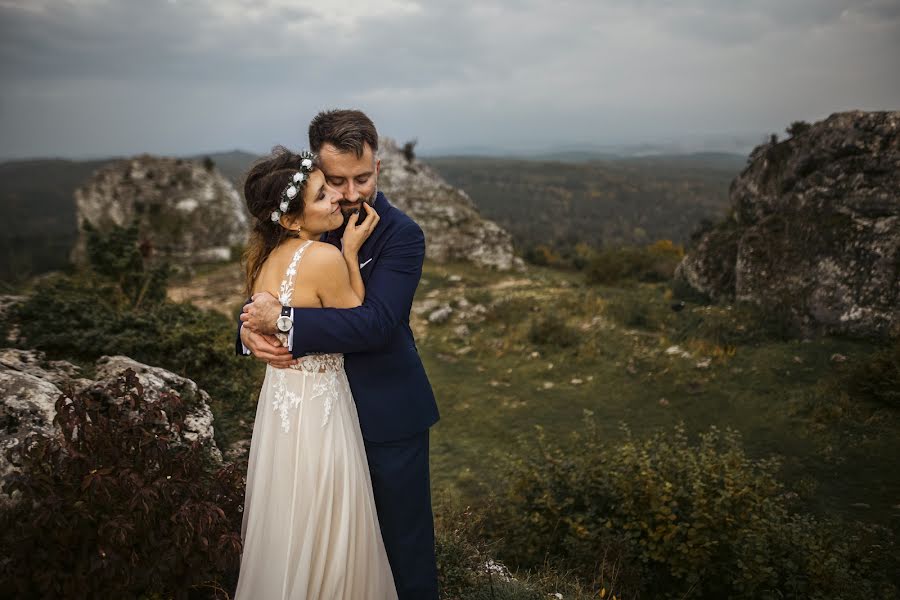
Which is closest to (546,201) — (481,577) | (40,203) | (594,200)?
(594,200)

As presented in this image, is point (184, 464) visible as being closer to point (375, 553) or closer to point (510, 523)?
point (375, 553)

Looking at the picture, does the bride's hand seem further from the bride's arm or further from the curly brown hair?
the curly brown hair

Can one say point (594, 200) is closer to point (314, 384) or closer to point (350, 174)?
point (350, 174)

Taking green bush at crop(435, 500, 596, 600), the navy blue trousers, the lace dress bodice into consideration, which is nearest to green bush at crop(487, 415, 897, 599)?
green bush at crop(435, 500, 596, 600)

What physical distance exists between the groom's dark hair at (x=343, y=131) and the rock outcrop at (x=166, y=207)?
52.5 feet

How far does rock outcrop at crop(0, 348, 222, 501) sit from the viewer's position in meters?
2.79

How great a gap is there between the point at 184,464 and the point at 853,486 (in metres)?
5.94

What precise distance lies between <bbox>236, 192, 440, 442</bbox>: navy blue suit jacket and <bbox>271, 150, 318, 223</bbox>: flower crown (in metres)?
0.38

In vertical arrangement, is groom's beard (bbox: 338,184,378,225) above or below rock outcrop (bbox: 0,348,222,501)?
above

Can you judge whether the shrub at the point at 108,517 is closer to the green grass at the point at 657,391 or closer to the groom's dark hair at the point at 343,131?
the groom's dark hair at the point at 343,131

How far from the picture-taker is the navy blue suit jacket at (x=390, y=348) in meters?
2.28

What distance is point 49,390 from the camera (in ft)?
10.2

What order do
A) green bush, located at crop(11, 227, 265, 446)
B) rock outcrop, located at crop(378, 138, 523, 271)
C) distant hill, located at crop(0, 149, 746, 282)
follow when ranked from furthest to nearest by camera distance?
distant hill, located at crop(0, 149, 746, 282), rock outcrop, located at crop(378, 138, 523, 271), green bush, located at crop(11, 227, 265, 446)

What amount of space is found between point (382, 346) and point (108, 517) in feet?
4.56
